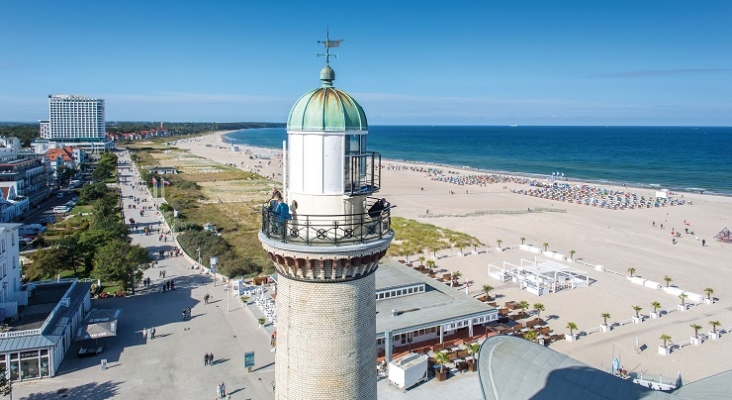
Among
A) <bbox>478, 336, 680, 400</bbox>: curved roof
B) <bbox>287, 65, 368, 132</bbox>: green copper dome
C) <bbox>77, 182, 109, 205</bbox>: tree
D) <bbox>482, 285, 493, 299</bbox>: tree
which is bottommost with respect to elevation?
<bbox>482, 285, 493, 299</bbox>: tree

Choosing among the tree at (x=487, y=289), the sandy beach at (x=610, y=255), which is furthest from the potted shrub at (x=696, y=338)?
the tree at (x=487, y=289)

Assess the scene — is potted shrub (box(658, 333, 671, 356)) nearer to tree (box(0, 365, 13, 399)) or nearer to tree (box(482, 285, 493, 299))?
tree (box(482, 285, 493, 299))

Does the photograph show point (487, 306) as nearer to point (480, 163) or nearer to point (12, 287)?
point (12, 287)

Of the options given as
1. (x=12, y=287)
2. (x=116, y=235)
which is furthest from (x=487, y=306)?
(x=116, y=235)

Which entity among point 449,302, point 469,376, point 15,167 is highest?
point 15,167

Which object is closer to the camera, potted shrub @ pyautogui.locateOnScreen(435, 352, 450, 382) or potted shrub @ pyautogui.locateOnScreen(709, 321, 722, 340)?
potted shrub @ pyautogui.locateOnScreen(435, 352, 450, 382)

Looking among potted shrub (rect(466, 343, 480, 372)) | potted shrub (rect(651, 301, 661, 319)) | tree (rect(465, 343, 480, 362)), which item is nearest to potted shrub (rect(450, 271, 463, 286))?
potted shrub (rect(466, 343, 480, 372))

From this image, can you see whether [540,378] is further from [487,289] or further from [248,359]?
[487,289]

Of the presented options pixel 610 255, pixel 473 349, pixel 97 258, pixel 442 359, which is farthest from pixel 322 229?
pixel 610 255
